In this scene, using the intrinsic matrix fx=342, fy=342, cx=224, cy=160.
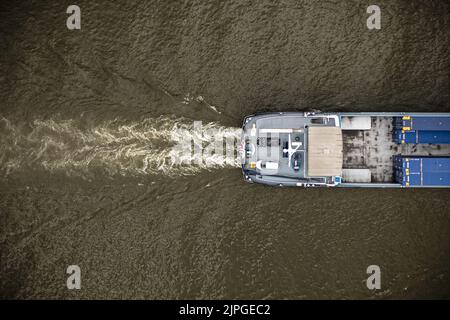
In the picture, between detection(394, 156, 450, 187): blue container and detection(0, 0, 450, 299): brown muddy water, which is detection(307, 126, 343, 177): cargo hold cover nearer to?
detection(0, 0, 450, 299): brown muddy water

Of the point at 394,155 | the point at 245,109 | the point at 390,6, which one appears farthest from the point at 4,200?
the point at 390,6

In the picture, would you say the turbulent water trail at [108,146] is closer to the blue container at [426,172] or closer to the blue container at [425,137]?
the blue container at [425,137]

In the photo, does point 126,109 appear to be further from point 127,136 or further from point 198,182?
point 198,182

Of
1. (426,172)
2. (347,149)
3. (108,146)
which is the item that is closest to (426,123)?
(426,172)

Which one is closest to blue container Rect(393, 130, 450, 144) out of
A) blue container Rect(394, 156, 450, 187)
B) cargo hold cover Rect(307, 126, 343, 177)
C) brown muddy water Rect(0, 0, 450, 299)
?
blue container Rect(394, 156, 450, 187)

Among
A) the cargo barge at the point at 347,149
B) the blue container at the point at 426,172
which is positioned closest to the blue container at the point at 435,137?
the cargo barge at the point at 347,149
